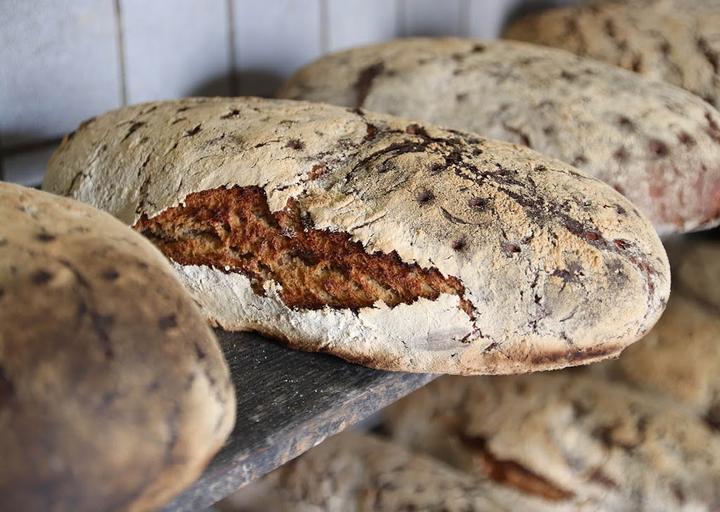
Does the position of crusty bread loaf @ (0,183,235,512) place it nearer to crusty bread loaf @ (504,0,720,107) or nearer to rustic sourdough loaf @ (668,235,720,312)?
crusty bread loaf @ (504,0,720,107)

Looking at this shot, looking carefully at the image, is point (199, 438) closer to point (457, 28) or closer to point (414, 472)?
point (414, 472)

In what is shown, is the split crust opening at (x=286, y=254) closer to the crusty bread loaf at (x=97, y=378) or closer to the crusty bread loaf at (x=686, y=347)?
the crusty bread loaf at (x=97, y=378)

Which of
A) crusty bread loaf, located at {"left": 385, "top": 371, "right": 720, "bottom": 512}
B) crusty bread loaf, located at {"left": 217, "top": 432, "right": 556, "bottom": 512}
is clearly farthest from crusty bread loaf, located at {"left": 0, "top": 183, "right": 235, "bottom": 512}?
crusty bread loaf, located at {"left": 385, "top": 371, "right": 720, "bottom": 512}

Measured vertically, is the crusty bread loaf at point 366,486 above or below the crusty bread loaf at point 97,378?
below

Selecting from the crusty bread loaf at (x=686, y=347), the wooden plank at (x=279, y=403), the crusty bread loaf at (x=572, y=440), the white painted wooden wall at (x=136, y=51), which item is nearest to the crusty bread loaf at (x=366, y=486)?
the crusty bread loaf at (x=572, y=440)

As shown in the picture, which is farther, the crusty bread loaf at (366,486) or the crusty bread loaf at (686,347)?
the crusty bread loaf at (686,347)

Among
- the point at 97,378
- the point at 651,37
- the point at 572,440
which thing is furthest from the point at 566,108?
the point at 97,378

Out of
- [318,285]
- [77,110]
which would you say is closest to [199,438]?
[318,285]
